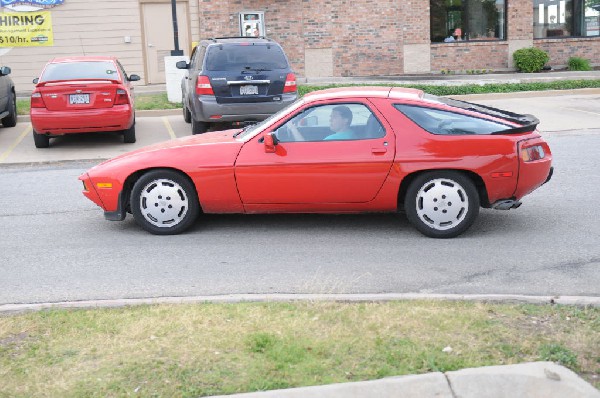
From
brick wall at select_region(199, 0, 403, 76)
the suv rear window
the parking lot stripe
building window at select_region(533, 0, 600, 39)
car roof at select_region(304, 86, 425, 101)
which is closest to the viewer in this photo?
car roof at select_region(304, 86, 425, 101)

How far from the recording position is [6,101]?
16906 millimetres

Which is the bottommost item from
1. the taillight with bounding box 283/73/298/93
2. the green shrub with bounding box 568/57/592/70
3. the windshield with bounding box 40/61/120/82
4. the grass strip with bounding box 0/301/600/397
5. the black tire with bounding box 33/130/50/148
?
the grass strip with bounding box 0/301/600/397

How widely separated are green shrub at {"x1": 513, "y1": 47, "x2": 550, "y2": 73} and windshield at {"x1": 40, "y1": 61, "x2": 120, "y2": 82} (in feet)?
51.8

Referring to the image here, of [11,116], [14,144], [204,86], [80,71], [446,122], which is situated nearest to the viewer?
[446,122]

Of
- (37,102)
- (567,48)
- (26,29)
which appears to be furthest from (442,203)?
(567,48)

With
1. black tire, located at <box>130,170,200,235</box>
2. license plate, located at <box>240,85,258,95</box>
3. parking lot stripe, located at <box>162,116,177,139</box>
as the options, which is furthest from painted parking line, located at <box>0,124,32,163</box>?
black tire, located at <box>130,170,200,235</box>

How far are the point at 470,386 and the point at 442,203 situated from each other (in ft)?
11.3

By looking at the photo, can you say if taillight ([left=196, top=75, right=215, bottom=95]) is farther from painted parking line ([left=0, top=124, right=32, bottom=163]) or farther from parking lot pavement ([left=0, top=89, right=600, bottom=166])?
painted parking line ([left=0, top=124, right=32, bottom=163])

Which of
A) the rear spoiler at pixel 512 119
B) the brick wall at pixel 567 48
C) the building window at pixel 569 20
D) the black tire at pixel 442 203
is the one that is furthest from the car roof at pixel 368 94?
the building window at pixel 569 20

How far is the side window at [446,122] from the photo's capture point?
313 inches

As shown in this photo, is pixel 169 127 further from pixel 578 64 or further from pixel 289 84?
pixel 578 64

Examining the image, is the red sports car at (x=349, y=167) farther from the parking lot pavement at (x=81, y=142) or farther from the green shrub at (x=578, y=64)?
the green shrub at (x=578, y=64)

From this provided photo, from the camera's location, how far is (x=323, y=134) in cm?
812

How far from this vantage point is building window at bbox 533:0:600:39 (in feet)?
93.6
